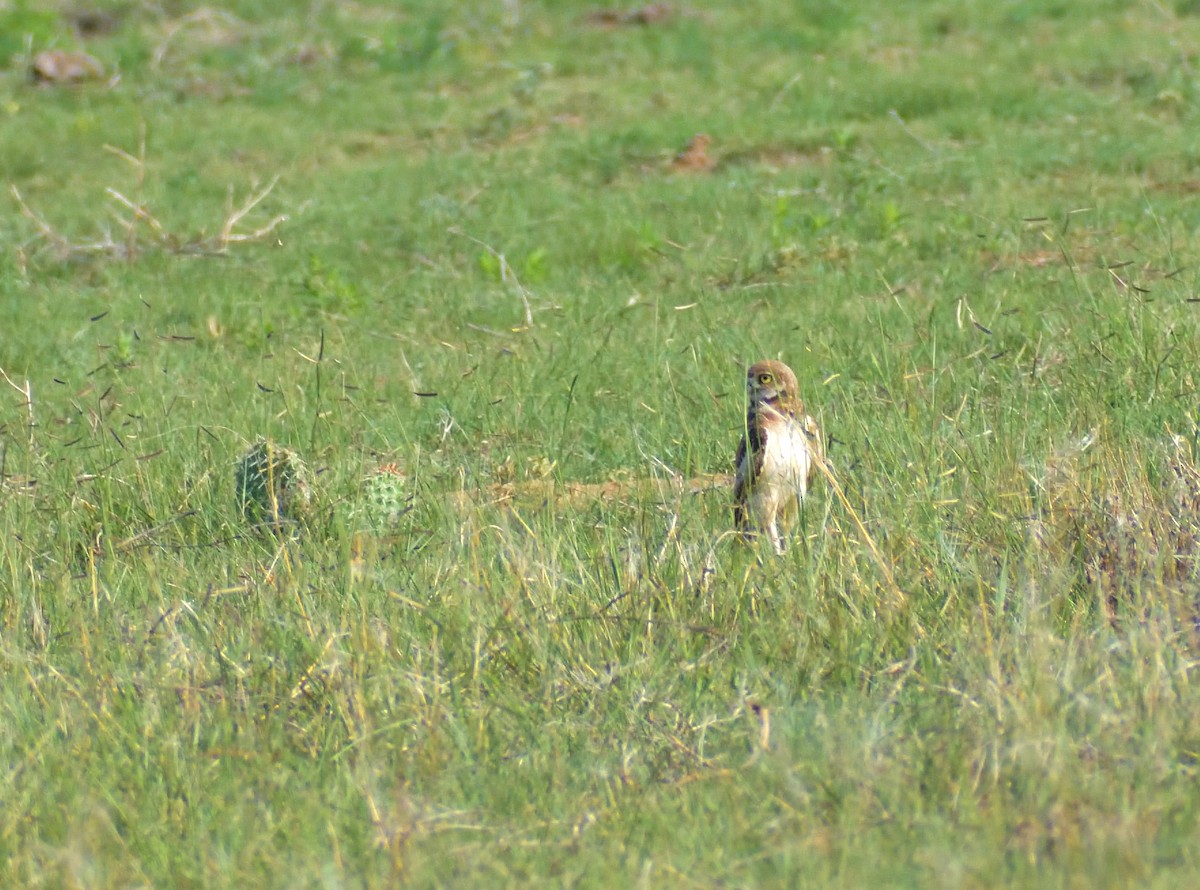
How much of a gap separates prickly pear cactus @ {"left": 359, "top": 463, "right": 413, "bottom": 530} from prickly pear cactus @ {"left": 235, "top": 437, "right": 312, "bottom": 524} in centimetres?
23

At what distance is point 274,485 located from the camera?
5.23 meters

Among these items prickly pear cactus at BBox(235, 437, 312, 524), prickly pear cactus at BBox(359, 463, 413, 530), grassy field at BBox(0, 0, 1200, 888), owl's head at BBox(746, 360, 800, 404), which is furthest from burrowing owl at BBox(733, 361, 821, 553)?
prickly pear cactus at BBox(235, 437, 312, 524)

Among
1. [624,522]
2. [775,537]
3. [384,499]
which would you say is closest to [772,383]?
[624,522]

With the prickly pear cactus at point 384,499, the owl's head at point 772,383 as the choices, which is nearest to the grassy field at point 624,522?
the prickly pear cactus at point 384,499

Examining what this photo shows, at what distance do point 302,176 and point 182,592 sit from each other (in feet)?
28.8

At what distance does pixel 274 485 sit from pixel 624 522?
3.91 feet

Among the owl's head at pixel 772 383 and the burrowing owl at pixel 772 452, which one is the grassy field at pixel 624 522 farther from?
the owl's head at pixel 772 383

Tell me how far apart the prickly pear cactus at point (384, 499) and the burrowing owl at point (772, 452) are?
1084mm

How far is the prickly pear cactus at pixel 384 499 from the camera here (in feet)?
16.6

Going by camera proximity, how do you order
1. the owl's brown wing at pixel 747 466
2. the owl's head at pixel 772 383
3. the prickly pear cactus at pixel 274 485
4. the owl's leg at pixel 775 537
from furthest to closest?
the prickly pear cactus at pixel 274 485 → the owl's head at pixel 772 383 → the owl's brown wing at pixel 747 466 → the owl's leg at pixel 775 537

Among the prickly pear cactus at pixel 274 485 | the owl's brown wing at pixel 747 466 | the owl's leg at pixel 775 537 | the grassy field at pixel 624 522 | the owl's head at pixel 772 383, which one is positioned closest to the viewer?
the grassy field at pixel 624 522

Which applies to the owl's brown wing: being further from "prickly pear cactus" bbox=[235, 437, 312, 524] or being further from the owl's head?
"prickly pear cactus" bbox=[235, 437, 312, 524]

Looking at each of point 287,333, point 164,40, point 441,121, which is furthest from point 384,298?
point 164,40

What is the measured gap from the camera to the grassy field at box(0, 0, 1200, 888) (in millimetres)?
2998
